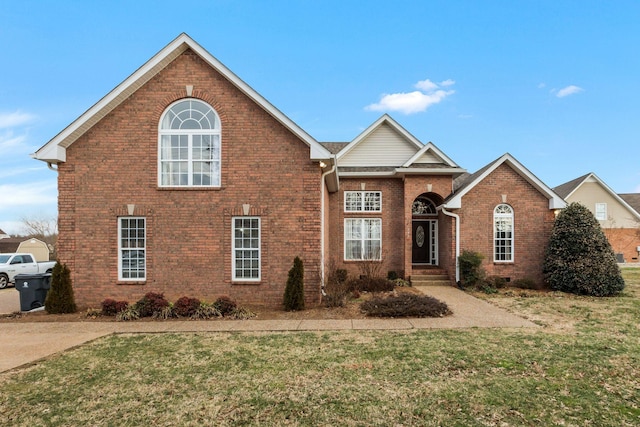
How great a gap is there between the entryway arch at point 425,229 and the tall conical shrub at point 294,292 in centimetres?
908

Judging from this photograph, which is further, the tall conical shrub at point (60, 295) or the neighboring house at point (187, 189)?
the neighboring house at point (187, 189)

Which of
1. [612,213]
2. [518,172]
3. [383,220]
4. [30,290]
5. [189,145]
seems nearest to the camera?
[30,290]

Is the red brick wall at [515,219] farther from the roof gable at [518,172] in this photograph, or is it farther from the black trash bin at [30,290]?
the black trash bin at [30,290]

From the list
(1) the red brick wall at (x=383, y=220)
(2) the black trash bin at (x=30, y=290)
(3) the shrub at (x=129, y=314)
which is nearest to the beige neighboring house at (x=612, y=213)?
(1) the red brick wall at (x=383, y=220)

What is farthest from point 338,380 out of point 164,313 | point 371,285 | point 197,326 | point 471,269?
point 471,269

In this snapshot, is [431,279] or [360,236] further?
[360,236]

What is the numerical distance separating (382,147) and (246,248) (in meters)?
9.45

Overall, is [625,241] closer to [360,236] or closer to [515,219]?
[515,219]

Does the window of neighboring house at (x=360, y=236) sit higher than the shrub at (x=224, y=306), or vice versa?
the window of neighboring house at (x=360, y=236)

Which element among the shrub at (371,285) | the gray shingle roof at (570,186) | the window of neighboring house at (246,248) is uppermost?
the gray shingle roof at (570,186)

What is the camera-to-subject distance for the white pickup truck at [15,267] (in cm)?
1689

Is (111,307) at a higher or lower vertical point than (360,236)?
lower

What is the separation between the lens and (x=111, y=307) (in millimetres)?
9469

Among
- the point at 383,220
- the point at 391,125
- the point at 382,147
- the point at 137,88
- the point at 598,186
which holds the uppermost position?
the point at 391,125
